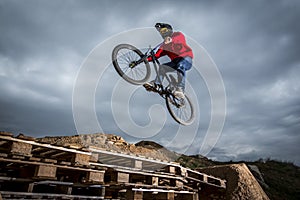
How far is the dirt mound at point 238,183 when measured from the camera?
33.3 ft

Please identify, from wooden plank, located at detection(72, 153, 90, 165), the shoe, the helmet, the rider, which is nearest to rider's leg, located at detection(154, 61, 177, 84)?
the rider

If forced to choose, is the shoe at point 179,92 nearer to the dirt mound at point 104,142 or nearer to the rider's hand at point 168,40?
the rider's hand at point 168,40

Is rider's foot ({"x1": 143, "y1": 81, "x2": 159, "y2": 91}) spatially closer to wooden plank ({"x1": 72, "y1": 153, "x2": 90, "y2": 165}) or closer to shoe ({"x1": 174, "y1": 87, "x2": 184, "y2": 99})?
shoe ({"x1": 174, "y1": 87, "x2": 184, "y2": 99})

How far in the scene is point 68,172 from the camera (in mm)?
5859

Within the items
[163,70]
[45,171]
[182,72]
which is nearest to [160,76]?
[163,70]

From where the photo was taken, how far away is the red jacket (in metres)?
7.74

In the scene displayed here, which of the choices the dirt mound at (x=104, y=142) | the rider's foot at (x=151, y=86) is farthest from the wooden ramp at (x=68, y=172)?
the dirt mound at (x=104, y=142)

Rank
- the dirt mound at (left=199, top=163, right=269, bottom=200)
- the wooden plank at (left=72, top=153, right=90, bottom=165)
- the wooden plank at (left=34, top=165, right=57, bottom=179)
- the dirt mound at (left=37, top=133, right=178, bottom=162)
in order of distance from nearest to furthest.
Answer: the wooden plank at (left=34, top=165, right=57, bottom=179), the wooden plank at (left=72, top=153, right=90, bottom=165), the dirt mound at (left=199, top=163, right=269, bottom=200), the dirt mound at (left=37, top=133, right=178, bottom=162)

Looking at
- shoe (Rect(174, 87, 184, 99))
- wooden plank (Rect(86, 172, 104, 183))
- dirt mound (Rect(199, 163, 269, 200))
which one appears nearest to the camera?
wooden plank (Rect(86, 172, 104, 183))

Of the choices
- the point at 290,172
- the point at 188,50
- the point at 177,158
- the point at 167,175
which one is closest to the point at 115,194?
the point at 167,175

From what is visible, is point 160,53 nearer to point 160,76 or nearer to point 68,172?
point 160,76

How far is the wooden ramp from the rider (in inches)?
118

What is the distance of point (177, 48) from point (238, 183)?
21.7 ft

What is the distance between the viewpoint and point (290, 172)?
778 inches
